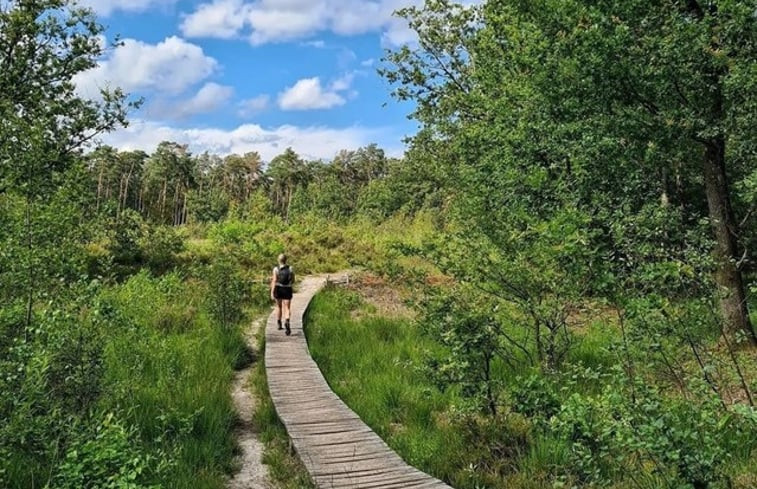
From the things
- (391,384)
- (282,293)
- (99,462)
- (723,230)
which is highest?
(723,230)

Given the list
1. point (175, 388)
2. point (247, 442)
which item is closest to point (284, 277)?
point (175, 388)

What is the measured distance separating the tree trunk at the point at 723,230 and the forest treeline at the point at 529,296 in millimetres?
41

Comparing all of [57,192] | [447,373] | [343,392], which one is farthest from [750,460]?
[57,192]

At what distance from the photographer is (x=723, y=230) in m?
9.66

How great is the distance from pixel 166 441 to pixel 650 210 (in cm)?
559

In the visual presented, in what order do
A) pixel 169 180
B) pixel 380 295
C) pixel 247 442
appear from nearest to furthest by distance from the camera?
1. pixel 247 442
2. pixel 380 295
3. pixel 169 180

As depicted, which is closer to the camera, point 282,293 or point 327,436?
point 327,436

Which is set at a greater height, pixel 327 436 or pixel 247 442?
pixel 327 436

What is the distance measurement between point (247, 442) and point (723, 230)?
8.94m

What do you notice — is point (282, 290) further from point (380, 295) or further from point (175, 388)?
point (380, 295)

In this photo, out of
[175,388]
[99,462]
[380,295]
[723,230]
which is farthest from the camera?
[380,295]

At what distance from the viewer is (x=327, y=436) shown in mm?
5914

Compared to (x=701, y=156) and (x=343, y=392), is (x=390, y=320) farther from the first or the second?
(x=701, y=156)

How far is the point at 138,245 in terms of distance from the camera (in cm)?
1920
